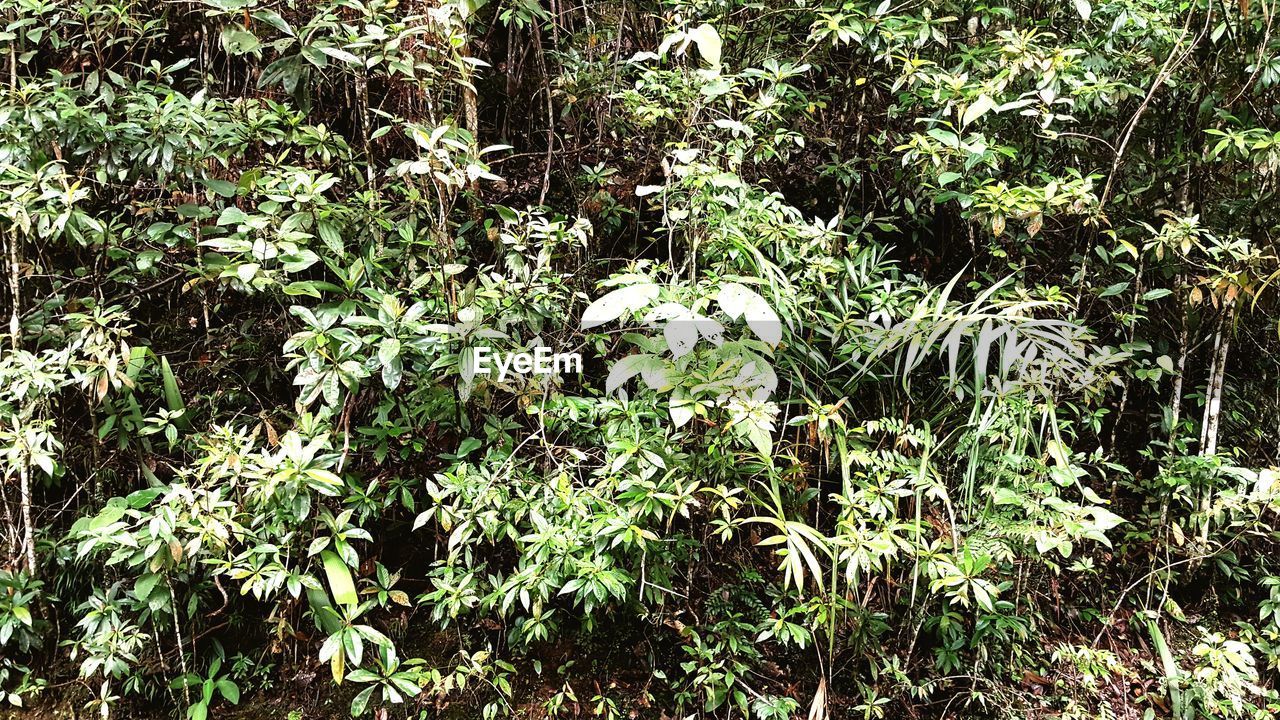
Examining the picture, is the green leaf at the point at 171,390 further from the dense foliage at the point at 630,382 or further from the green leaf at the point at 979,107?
the green leaf at the point at 979,107

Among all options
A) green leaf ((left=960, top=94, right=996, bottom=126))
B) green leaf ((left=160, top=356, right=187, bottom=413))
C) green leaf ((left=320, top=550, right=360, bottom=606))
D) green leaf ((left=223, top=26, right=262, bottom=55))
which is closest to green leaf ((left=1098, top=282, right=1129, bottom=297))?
green leaf ((left=960, top=94, right=996, bottom=126))

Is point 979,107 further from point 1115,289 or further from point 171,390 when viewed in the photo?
point 171,390

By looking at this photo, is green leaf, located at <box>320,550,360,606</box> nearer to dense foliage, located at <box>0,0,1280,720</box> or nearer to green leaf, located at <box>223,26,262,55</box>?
dense foliage, located at <box>0,0,1280,720</box>

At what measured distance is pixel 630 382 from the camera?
2.29 meters

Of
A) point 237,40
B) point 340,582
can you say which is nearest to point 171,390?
point 340,582

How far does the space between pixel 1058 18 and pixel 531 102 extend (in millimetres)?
1976

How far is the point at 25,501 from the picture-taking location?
2002 mm

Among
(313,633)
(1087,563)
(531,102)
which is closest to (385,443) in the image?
(313,633)

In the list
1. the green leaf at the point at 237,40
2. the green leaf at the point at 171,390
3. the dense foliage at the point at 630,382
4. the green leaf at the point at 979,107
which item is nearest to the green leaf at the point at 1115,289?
the dense foliage at the point at 630,382

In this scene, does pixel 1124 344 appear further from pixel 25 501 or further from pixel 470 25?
pixel 25 501

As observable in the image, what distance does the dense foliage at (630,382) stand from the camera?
1.84 m

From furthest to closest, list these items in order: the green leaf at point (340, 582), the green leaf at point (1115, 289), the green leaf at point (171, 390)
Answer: the green leaf at point (1115, 289) → the green leaf at point (171, 390) → the green leaf at point (340, 582)

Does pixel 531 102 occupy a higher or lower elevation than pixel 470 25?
lower

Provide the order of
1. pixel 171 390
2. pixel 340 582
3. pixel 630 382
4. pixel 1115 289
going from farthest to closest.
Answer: pixel 1115 289
pixel 630 382
pixel 171 390
pixel 340 582
